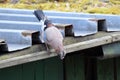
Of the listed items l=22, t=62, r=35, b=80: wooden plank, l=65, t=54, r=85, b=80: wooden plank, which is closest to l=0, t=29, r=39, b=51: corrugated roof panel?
l=22, t=62, r=35, b=80: wooden plank

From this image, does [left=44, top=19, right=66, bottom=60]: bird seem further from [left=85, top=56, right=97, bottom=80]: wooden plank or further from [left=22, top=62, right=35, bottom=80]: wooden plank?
[left=85, top=56, right=97, bottom=80]: wooden plank

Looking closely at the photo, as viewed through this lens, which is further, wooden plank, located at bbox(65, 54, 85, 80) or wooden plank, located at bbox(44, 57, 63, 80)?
wooden plank, located at bbox(65, 54, 85, 80)

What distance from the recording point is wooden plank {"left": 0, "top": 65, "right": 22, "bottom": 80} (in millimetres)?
4203

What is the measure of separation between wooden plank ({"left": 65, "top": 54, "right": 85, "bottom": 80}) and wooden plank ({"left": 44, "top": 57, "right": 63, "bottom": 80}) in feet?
0.47

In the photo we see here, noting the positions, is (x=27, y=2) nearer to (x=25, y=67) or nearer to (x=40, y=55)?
(x=25, y=67)

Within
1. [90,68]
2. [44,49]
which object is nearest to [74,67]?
[90,68]

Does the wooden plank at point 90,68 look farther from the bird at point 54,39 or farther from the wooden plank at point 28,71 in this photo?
the bird at point 54,39

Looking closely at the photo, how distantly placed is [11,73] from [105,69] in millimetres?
1611

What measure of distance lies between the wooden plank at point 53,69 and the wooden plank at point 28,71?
8.4 inches

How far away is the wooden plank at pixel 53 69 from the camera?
472cm

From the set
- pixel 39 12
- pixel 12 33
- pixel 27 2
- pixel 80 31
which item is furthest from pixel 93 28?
pixel 27 2

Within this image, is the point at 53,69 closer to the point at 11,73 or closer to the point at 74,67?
the point at 74,67

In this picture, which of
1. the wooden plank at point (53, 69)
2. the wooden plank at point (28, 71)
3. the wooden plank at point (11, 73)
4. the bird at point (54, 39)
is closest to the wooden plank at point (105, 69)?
the wooden plank at point (53, 69)

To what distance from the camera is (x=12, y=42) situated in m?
3.38
